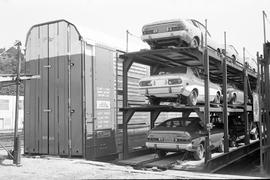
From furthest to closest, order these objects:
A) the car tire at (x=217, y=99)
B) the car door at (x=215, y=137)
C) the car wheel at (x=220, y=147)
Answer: the car tire at (x=217, y=99)
the car wheel at (x=220, y=147)
the car door at (x=215, y=137)

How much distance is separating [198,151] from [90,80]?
4.10 meters

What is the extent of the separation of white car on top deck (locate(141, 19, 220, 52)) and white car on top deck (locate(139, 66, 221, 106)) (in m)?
0.84

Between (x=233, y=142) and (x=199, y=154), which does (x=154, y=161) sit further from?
(x=233, y=142)

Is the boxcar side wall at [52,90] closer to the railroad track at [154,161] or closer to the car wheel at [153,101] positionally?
the railroad track at [154,161]

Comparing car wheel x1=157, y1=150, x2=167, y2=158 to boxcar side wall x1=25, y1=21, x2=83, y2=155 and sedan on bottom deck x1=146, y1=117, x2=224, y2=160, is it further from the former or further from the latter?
boxcar side wall x1=25, y1=21, x2=83, y2=155

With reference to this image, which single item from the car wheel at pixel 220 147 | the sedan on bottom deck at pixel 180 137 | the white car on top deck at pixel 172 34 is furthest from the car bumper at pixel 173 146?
the white car on top deck at pixel 172 34

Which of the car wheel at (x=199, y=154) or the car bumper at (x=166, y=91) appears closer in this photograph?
the car bumper at (x=166, y=91)

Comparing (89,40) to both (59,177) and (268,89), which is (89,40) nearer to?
(59,177)

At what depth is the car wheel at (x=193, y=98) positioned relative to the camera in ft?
34.5

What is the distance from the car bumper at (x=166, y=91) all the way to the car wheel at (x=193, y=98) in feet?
0.71

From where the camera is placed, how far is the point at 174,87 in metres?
10.2

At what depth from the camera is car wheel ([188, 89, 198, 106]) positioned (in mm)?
10527

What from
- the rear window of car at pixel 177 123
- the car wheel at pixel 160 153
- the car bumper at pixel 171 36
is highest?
the car bumper at pixel 171 36

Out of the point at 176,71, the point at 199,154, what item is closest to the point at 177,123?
the point at 199,154
